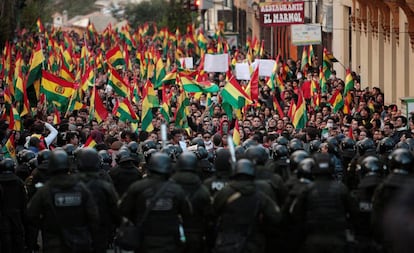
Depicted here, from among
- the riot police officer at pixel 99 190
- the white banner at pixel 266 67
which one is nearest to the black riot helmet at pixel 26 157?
Result: the riot police officer at pixel 99 190

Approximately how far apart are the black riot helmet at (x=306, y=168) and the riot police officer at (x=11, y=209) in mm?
3423

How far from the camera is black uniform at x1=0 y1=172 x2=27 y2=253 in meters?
13.8

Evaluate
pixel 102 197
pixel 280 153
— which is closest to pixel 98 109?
pixel 280 153

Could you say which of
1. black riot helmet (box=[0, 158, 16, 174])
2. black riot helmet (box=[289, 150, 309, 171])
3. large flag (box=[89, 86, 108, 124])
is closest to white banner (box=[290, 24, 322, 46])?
large flag (box=[89, 86, 108, 124])

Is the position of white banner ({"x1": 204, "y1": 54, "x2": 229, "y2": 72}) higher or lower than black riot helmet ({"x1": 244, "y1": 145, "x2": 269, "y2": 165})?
higher

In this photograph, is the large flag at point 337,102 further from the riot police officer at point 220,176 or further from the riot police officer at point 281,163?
the riot police officer at point 220,176

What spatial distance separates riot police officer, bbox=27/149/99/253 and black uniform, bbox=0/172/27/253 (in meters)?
2.15

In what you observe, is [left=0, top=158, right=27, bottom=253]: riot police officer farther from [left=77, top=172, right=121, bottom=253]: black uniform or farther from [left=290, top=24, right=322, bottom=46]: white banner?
[left=290, top=24, right=322, bottom=46]: white banner

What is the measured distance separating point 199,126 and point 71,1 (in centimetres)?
11111

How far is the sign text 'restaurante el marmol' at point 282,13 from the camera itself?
40.7 m

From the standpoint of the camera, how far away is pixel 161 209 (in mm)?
11242

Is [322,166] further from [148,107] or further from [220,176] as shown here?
[148,107]

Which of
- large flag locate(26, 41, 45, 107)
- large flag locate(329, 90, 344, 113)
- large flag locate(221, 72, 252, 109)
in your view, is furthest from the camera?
large flag locate(26, 41, 45, 107)

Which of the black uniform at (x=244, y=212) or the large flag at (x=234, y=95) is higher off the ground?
the large flag at (x=234, y=95)
